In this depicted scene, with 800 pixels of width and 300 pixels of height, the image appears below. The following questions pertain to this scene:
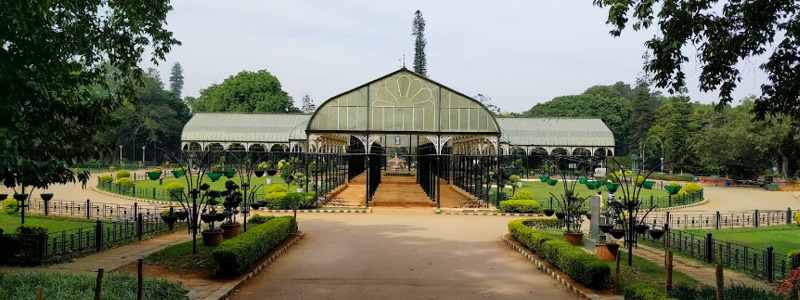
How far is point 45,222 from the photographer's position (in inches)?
819

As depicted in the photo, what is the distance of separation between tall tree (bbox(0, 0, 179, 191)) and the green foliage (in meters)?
1.80

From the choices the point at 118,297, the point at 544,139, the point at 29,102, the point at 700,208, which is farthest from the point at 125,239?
the point at 544,139

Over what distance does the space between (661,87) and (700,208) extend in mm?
22297

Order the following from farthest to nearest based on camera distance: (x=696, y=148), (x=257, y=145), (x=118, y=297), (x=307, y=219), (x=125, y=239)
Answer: (x=257, y=145) → (x=696, y=148) → (x=307, y=219) → (x=125, y=239) → (x=118, y=297)

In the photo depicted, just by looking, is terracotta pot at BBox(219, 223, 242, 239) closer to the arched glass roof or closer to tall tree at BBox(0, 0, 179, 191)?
tall tree at BBox(0, 0, 179, 191)

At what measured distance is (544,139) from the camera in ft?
197

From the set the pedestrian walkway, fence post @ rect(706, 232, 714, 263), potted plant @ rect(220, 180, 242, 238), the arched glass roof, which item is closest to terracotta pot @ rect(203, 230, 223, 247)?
potted plant @ rect(220, 180, 242, 238)

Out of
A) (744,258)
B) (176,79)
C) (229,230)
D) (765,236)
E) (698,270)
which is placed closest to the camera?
(744,258)

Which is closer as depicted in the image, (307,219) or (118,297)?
(118,297)

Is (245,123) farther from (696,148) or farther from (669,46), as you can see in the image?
(669,46)

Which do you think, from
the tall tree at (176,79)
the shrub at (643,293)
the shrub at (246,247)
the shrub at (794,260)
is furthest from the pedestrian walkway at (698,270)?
the tall tree at (176,79)

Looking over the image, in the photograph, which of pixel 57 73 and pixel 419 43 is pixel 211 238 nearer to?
pixel 57 73

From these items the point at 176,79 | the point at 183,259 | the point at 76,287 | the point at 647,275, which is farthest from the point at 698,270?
the point at 176,79

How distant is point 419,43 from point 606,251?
66189mm
